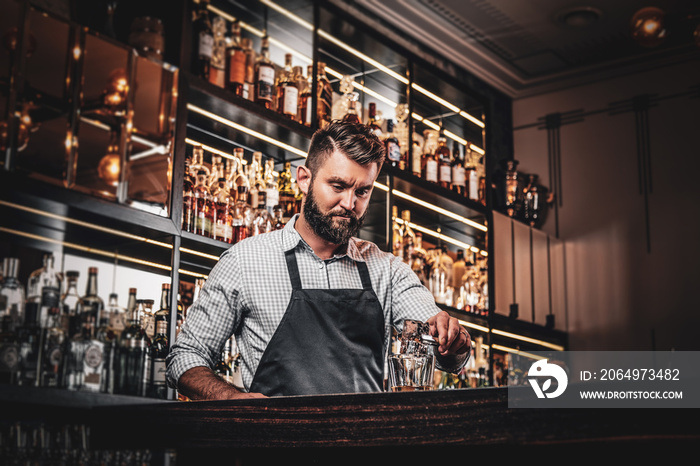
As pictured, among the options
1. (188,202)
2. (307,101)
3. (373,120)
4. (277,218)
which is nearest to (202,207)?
(188,202)

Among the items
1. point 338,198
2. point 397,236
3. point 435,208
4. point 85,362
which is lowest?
point 85,362

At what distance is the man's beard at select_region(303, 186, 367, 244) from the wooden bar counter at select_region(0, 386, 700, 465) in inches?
31.0

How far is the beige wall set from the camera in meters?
4.66

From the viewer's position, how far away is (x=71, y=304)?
230 cm

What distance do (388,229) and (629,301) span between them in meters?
2.15

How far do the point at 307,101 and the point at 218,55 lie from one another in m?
0.44

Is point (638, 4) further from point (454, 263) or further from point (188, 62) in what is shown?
point (188, 62)

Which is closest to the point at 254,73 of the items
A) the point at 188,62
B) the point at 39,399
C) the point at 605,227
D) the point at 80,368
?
the point at 188,62

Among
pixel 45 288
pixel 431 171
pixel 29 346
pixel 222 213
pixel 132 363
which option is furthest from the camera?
pixel 431 171

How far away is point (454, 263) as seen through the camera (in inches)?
172

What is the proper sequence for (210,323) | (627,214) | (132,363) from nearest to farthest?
(210,323), (132,363), (627,214)

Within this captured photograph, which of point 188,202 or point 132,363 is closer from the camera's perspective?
point 132,363

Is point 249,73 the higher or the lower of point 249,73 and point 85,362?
the higher

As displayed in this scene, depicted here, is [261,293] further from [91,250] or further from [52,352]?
[91,250]
